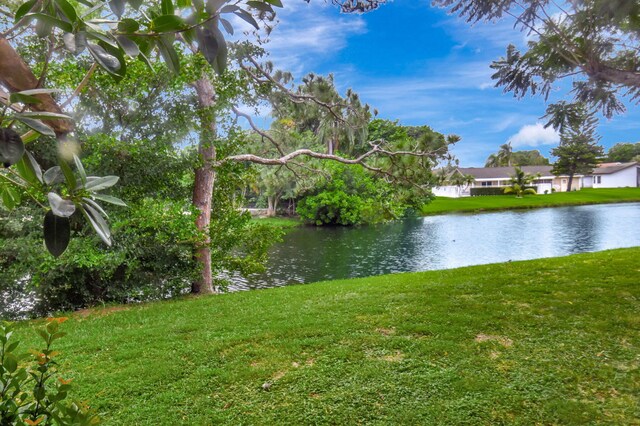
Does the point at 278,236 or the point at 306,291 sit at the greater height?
the point at 278,236

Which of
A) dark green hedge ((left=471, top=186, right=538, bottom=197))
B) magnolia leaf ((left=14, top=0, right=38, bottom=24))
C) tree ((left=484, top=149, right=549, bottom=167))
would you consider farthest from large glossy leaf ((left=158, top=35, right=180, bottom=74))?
tree ((left=484, top=149, right=549, bottom=167))

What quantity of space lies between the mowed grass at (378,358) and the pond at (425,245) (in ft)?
22.2

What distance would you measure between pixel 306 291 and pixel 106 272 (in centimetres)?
359

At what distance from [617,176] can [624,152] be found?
13527mm

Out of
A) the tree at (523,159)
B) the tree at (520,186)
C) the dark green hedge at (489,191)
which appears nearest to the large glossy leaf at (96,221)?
the tree at (520,186)

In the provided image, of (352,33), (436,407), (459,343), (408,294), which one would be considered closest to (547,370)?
(459,343)

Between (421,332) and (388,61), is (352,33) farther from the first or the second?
(421,332)

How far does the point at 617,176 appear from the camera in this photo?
57.8 metres

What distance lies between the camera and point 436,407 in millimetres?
2992

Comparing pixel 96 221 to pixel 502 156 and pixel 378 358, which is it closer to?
pixel 378 358

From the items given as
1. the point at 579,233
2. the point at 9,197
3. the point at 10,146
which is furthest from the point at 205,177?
the point at 579,233

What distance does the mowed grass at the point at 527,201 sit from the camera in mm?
37594

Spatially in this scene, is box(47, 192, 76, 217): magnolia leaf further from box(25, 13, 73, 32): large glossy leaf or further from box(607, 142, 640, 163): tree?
box(607, 142, 640, 163): tree

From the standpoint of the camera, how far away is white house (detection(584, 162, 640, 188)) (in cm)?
5728
